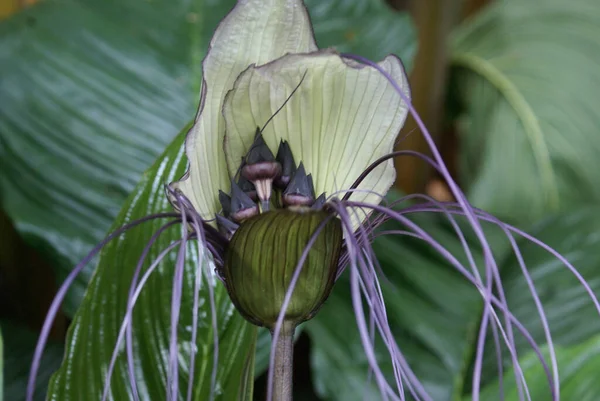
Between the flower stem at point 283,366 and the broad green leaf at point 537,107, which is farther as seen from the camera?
the broad green leaf at point 537,107

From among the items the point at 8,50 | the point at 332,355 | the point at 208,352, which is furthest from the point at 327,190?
the point at 8,50

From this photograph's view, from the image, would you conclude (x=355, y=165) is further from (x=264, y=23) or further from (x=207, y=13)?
(x=207, y=13)

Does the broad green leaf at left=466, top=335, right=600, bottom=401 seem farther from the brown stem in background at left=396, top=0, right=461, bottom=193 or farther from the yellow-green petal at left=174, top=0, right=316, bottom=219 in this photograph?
the brown stem in background at left=396, top=0, right=461, bottom=193

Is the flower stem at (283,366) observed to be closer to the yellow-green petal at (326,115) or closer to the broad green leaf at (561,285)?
the yellow-green petal at (326,115)

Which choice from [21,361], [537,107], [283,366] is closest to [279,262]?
[283,366]

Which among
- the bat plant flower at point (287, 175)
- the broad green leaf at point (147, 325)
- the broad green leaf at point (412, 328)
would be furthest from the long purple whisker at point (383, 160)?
the broad green leaf at point (412, 328)

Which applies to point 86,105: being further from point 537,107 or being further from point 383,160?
point 537,107
